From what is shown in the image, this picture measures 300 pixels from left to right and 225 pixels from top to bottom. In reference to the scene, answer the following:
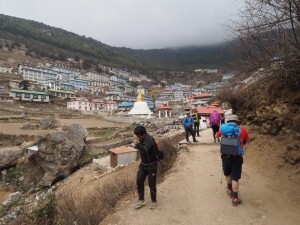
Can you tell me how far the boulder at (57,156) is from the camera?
1841 centimetres

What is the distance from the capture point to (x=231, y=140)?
5.55m

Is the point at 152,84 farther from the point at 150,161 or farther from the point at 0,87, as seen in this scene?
the point at 150,161

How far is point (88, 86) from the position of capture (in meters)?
117

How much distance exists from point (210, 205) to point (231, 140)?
1.37 meters

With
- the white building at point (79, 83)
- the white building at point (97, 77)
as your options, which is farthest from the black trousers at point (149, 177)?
the white building at point (97, 77)

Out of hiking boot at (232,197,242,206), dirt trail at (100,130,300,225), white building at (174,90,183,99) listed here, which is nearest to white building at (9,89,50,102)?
white building at (174,90,183,99)

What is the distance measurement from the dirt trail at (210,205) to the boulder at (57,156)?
12367 mm

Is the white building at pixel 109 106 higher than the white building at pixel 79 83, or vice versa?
the white building at pixel 79 83

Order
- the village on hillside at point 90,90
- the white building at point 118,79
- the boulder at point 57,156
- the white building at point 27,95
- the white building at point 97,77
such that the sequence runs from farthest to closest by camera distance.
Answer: the white building at point 118,79, the white building at point 97,77, the village on hillside at point 90,90, the white building at point 27,95, the boulder at point 57,156

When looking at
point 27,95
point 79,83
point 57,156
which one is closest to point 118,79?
point 79,83

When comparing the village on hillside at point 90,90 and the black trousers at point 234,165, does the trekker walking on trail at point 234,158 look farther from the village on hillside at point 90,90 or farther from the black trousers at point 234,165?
the village on hillside at point 90,90

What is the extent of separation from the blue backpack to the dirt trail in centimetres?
108

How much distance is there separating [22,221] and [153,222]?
13.0 feet

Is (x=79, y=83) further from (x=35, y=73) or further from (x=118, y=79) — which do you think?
(x=118, y=79)
